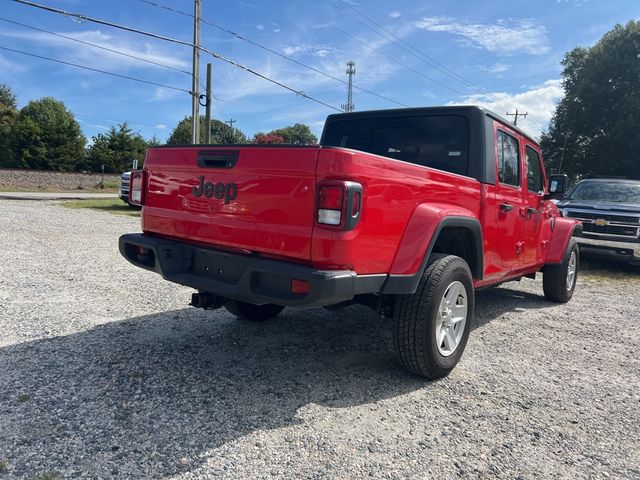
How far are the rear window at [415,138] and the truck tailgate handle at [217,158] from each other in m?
1.91

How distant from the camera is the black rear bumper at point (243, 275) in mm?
2578

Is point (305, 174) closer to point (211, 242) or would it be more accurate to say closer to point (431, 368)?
point (211, 242)

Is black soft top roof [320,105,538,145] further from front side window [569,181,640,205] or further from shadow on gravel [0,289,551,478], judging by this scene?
front side window [569,181,640,205]

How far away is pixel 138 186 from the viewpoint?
3682 mm

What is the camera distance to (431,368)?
10.7 feet

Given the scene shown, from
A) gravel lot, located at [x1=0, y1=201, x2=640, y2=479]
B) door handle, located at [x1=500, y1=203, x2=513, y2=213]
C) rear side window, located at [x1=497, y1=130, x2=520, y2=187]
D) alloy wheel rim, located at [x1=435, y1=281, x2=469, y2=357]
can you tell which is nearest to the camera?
gravel lot, located at [x1=0, y1=201, x2=640, y2=479]

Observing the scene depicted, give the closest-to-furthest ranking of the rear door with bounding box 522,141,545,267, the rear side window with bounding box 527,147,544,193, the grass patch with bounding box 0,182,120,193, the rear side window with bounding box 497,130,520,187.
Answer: the rear side window with bounding box 497,130,520,187
the rear door with bounding box 522,141,545,267
the rear side window with bounding box 527,147,544,193
the grass patch with bounding box 0,182,120,193

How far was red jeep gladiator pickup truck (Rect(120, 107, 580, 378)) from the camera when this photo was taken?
2.61 metres

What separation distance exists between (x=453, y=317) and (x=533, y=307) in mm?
2968

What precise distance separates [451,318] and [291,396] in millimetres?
1339

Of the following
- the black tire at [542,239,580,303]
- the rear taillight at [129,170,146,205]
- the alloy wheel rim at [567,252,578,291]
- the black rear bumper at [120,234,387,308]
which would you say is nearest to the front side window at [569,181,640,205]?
the alloy wheel rim at [567,252,578,291]

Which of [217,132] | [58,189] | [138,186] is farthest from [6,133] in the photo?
[138,186]

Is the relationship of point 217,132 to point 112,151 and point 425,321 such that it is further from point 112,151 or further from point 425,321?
point 425,321

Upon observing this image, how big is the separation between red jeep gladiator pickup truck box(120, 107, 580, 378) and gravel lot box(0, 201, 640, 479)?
45 centimetres
